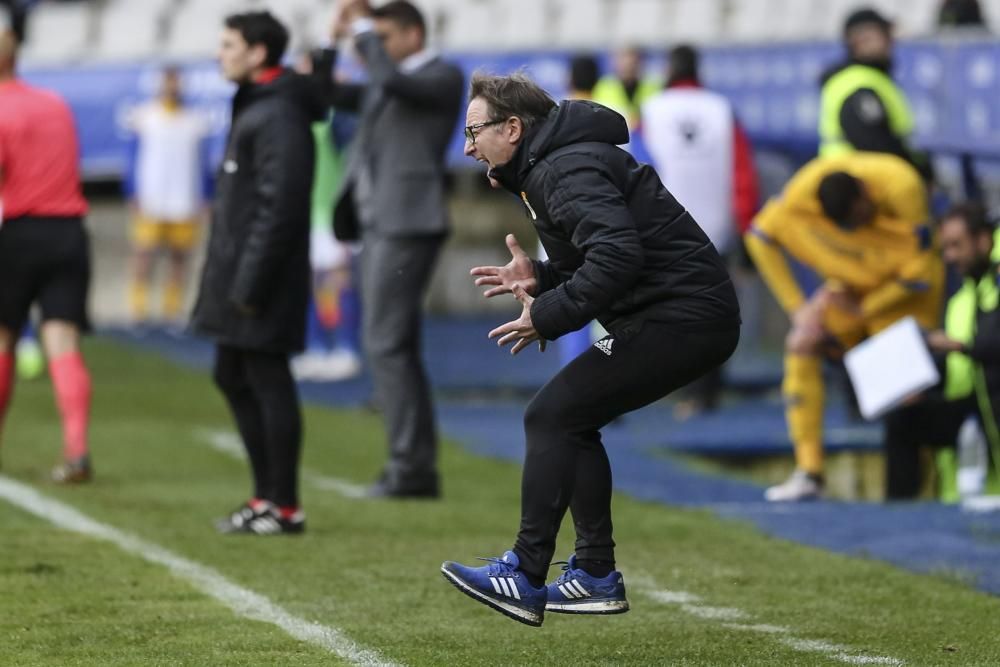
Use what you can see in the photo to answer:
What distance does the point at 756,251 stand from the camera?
401 inches

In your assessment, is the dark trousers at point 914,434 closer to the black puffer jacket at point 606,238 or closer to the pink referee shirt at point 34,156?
the pink referee shirt at point 34,156

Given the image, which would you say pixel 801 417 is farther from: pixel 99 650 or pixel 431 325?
pixel 431 325

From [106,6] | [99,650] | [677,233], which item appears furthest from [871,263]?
[106,6]

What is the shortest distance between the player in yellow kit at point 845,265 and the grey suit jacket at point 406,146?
1.72 metres

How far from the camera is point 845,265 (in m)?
9.82

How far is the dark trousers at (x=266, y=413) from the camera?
26.7 ft

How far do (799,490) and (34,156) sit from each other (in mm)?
3803

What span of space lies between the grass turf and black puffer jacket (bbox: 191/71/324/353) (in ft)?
2.68

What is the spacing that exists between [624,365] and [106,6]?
58.8 feet

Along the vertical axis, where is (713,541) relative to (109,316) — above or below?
above

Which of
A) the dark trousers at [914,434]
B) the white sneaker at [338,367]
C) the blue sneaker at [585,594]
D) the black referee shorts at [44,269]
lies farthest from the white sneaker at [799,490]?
the white sneaker at [338,367]

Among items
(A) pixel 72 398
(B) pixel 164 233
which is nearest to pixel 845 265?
(A) pixel 72 398

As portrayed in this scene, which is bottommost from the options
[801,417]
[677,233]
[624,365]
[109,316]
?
[109,316]

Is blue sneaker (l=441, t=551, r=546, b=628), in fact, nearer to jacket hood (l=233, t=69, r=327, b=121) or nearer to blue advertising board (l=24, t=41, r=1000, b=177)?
jacket hood (l=233, t=69, r=327, b=121)
